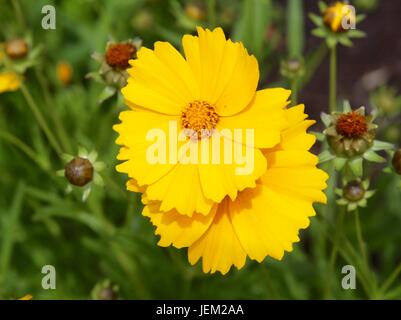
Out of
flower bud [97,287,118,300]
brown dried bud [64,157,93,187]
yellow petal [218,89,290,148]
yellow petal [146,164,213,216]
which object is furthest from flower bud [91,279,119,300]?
yellow petal [218,89,290,148]

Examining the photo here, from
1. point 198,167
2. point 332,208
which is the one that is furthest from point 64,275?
point 198,167

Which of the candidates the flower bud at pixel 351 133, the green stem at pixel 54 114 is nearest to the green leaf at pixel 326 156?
the flower bud at pixel 351 133

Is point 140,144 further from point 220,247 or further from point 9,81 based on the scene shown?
point 9,81

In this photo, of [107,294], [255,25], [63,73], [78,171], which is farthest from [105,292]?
[63,73]

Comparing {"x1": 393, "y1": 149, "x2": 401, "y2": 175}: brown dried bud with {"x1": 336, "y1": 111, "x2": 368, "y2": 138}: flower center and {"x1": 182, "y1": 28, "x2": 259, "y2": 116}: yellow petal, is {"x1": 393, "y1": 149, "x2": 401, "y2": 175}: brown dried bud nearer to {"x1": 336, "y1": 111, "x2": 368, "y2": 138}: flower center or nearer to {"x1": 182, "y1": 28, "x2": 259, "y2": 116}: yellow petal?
{"x1": 336, "y1": 111, "x2": 368, "y2": 138}: flower center

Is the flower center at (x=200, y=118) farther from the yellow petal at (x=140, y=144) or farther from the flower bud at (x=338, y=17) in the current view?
the flower bud at (x=338, y=17)

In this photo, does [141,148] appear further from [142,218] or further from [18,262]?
[18,262]
